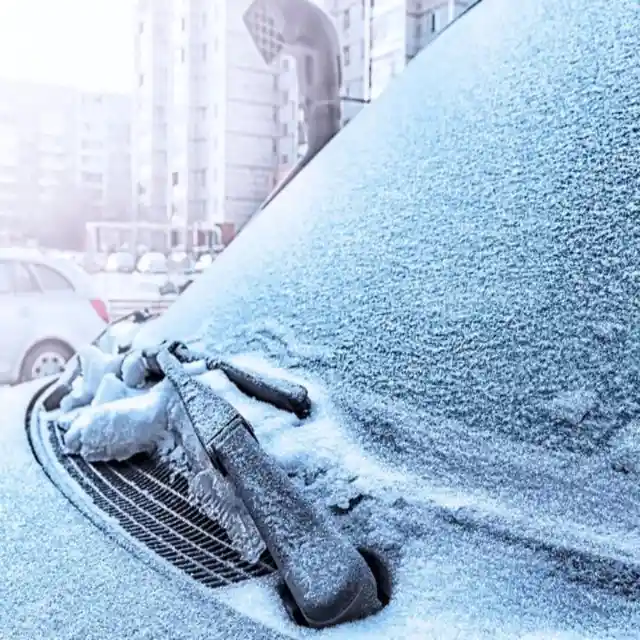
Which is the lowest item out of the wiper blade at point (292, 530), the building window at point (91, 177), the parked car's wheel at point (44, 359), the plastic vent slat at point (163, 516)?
the parked car's wheel at point (44, 359)

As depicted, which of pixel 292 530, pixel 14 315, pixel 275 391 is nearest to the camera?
pixel 292 530

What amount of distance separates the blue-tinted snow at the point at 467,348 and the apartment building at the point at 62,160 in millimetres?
10681

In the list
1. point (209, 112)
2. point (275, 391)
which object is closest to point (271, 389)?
point (275, 391)

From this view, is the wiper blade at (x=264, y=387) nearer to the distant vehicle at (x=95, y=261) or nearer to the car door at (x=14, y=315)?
the car door at (x=14, y=315)

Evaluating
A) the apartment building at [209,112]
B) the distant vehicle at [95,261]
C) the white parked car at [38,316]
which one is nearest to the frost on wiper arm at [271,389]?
the white parked car at [38,316]

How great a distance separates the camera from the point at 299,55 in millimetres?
2334

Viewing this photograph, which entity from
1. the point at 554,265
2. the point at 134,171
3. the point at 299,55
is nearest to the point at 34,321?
the point at 299,55

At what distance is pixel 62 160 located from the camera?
12.7 metres

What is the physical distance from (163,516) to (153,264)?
21.6ft

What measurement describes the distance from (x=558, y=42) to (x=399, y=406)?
0.52 meters

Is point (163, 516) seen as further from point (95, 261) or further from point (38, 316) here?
point (95, 261)

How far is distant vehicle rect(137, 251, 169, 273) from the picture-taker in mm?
7094

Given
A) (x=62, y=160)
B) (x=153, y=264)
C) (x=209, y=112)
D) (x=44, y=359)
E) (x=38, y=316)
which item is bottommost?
(x=44, y=359)

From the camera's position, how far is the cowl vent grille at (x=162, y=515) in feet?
2.22
